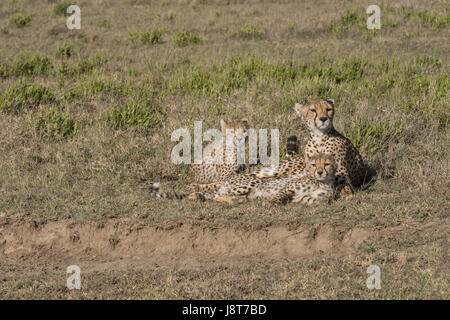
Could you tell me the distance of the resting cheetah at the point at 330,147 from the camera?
6.01 meters

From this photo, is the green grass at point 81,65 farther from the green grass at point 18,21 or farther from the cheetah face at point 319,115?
the cheetah face at point 319,115

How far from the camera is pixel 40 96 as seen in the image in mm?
8844

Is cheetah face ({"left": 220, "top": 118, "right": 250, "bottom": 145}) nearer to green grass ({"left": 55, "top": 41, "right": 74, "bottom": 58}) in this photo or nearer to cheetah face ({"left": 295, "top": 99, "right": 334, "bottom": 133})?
cheetah face ({"left": 295, "top": 99, "right": 334, "bottom": 133})

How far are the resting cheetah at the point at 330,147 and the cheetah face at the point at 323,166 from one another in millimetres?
280

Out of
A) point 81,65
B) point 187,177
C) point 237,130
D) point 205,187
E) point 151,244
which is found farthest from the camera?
point 81,65

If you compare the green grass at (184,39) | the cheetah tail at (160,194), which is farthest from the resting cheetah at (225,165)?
the green grass at (184,39)

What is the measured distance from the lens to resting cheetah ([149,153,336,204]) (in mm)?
5676

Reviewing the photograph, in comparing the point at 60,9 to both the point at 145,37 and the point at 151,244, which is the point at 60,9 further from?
the point at 151,244

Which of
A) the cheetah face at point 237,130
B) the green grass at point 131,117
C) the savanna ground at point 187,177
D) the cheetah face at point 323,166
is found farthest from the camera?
the green grass at point 131,117

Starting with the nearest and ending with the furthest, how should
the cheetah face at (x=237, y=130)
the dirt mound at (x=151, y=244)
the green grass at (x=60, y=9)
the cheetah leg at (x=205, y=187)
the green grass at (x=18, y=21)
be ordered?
the dirt mound at (x=151, y=244), the cheetah leg at (x=205, y=187), the cheetah face at (x=237, y=130), the green grass at (x=18, y=21), the green grass at (x=60, y=9)

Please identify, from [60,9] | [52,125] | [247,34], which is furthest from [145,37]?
[52,125]

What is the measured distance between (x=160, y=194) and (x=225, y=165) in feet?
3.13

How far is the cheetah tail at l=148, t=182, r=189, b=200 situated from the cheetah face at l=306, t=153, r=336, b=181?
3.76ft

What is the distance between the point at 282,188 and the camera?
5.91 meters
